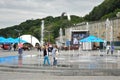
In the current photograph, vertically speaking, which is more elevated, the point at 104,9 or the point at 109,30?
the point at 104,9

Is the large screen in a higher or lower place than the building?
lower

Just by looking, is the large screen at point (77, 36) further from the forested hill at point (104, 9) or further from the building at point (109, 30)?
the forested hill at point (104, 9)

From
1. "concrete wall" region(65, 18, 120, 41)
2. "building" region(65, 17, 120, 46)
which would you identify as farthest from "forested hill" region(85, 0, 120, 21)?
"building" region(65, 17, 120, 46)

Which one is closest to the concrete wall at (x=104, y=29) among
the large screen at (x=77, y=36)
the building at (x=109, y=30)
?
the building at (x=109, y=30)

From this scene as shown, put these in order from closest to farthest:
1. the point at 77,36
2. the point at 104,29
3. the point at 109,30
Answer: the point at 77,36
the point at 109,30
the point at 104,29

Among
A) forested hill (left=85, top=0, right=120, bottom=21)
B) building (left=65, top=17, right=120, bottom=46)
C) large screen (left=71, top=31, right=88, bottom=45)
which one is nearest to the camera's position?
large screen (left=71, top=31, right=88, bottom=45)

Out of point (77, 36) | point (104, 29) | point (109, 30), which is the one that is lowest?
point (77, 36)

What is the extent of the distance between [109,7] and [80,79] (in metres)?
138

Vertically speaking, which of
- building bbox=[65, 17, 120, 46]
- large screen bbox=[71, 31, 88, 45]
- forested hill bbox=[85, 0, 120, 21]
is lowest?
large screen bbox=[71, 31, 88, 45]

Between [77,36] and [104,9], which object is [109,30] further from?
[104,9]

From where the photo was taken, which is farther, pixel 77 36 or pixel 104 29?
pixel 104 29

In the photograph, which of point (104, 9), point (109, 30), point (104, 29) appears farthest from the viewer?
point (104, 9)

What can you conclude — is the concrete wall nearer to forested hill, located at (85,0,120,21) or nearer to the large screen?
the large screen

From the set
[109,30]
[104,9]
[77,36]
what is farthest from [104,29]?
[104,9]
